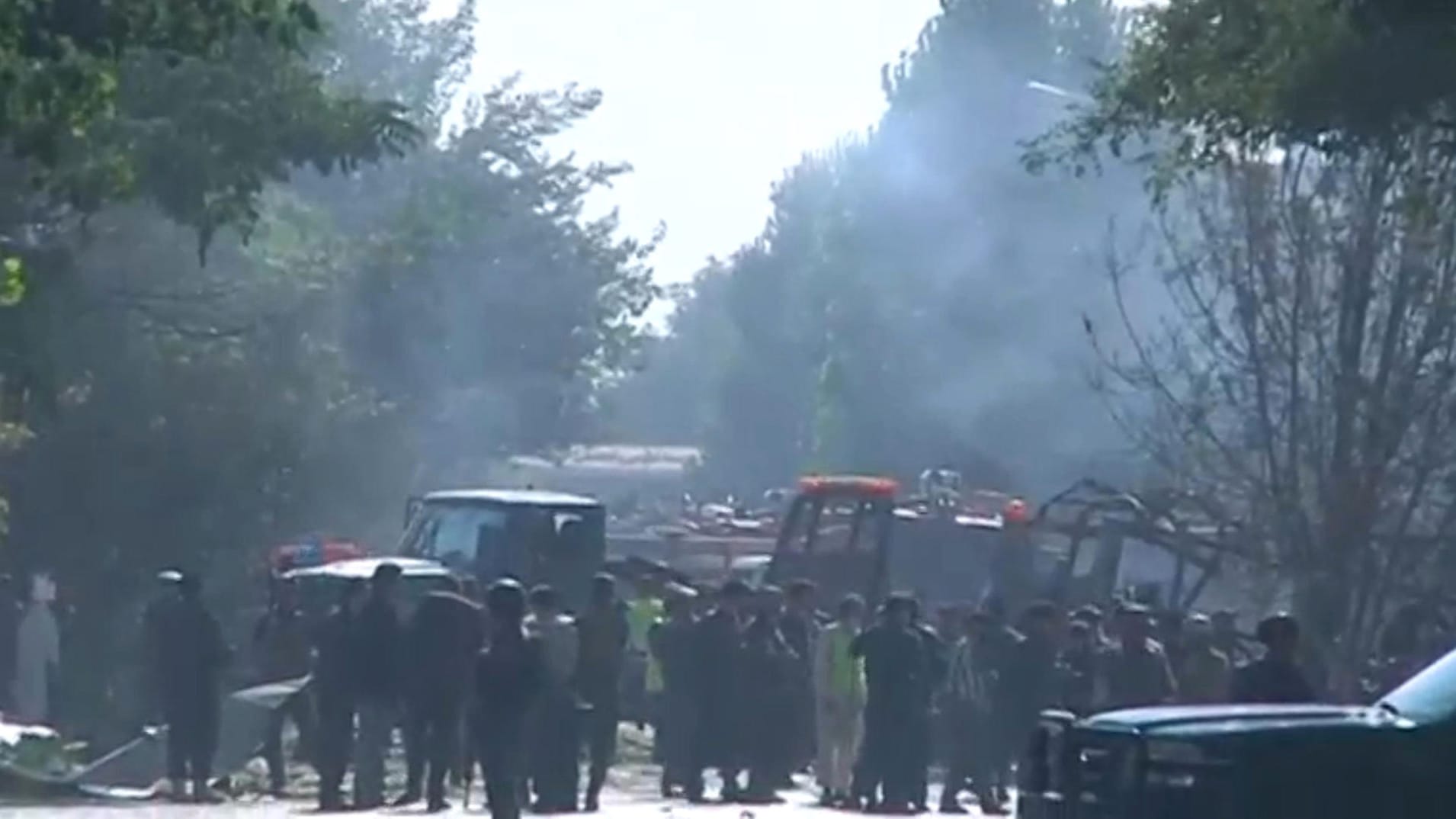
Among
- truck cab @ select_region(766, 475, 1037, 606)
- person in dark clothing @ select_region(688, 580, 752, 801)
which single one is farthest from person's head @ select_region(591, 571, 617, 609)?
truck cab @ select_region(766, 475, 1037, 606)

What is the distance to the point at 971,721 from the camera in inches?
1249

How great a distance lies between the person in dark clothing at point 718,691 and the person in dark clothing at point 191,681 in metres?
3.94

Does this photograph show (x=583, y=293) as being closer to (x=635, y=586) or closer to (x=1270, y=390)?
(x=635, y=586)

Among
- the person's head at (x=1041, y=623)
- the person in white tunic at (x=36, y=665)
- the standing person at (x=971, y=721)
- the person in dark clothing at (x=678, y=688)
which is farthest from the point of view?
the person in white tunic at (x=36, y=665)

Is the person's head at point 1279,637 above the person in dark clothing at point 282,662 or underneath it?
above

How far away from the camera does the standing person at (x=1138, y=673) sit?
28.7 m

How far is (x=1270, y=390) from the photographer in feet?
99.8

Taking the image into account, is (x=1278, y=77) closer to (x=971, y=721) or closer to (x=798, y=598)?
(x=971, y=721)

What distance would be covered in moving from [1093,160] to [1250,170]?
6.69 feet

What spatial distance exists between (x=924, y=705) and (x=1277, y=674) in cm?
1084

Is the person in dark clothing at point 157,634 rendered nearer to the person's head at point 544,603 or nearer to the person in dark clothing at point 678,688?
the person's head at point 544,603

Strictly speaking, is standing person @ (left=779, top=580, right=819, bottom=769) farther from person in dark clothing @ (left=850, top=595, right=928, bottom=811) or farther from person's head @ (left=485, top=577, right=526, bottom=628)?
person's head @ (left=485, top=577, right=526, bottom=628)

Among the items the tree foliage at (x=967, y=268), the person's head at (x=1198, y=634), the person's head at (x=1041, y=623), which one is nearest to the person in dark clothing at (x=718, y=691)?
the person's head at (x=1041, y=623)

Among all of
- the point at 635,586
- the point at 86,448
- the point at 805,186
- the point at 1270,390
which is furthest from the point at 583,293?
the point at 1270,390
